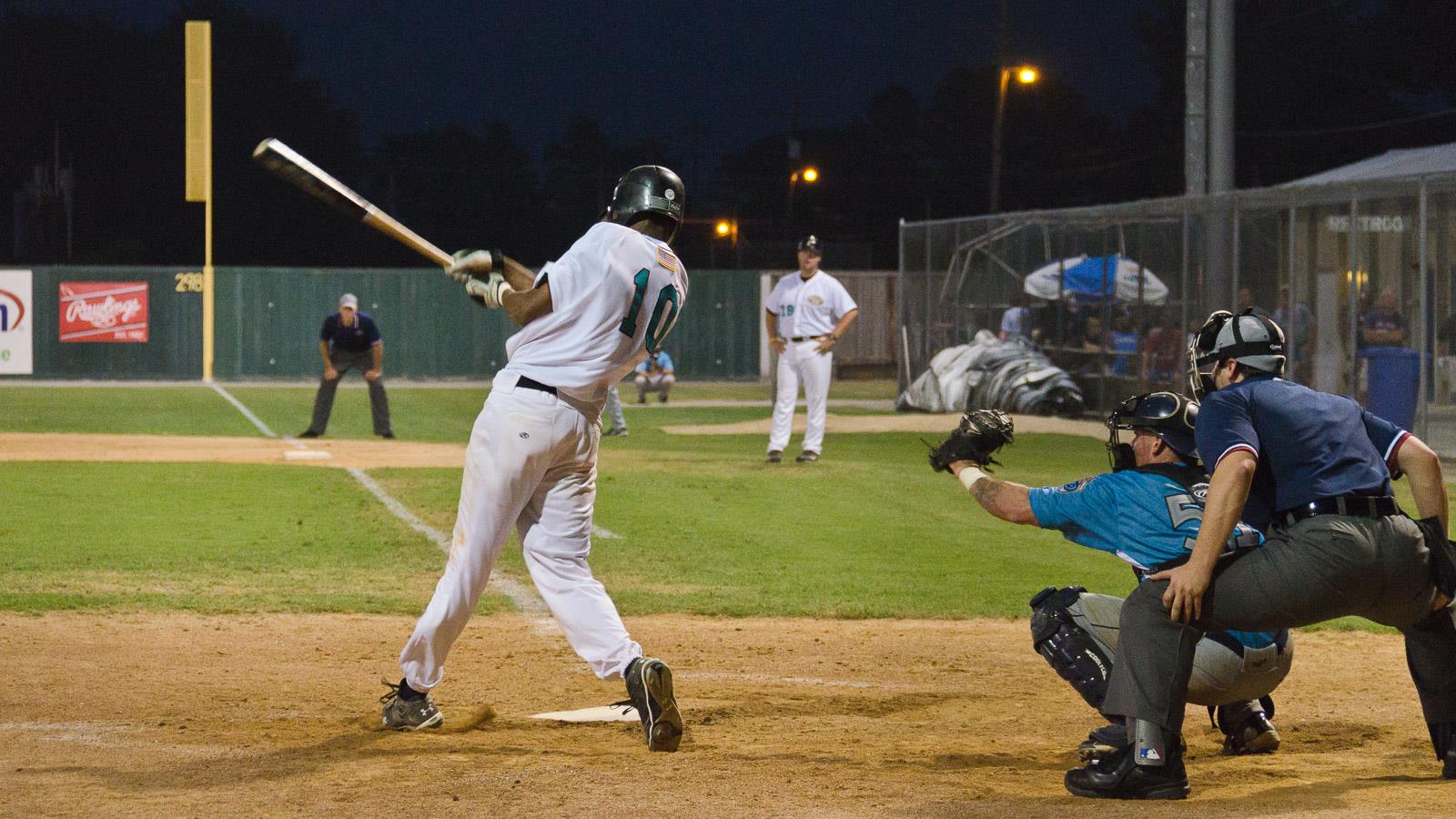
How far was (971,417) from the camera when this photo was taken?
5.45m

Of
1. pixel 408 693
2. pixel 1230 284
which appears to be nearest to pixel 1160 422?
pixel 408 693

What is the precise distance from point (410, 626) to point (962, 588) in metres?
3.36

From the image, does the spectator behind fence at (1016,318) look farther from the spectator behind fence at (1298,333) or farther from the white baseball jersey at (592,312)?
the white baseball jersey at (592,312)

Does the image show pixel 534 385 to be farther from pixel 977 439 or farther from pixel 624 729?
pixel 977 439

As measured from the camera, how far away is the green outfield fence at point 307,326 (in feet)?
113

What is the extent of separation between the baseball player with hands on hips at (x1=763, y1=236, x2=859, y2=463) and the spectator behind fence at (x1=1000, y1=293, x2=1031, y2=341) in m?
10.5

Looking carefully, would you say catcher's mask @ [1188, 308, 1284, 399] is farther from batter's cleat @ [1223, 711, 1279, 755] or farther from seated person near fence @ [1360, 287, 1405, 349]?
seated person near fence @ [1360, 287, 1405, 349]

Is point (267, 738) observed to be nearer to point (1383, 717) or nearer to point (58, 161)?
point (1383, 717)

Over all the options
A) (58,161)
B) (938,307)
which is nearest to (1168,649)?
(938,307)

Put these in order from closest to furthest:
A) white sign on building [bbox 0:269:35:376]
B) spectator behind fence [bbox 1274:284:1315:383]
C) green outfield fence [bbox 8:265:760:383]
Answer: spectator behind fence [bbox 1274:284:1315:383] < white sign on building [bbox 0:269:35:376] < green outfield fence [bbox 8:265:760:383]

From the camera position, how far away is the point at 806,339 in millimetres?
15797

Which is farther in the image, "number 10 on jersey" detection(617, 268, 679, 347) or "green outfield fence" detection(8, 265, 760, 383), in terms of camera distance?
"green outfield fence" detection(8, 265, 760, 383)

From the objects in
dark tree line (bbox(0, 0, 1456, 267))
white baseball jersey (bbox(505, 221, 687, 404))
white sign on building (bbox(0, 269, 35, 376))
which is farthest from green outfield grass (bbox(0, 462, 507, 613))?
dark tree line (bbox(0, 0, 1456, 267))

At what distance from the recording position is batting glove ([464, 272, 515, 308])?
5.55 m
